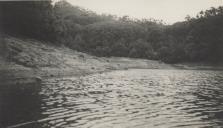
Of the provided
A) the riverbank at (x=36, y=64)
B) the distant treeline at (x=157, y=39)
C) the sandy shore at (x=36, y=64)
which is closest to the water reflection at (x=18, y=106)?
the sandy shore at (x=36, y=64)

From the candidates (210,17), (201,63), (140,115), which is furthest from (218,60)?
(140,115)

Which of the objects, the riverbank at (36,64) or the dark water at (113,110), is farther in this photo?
the riverbank at (36,64)

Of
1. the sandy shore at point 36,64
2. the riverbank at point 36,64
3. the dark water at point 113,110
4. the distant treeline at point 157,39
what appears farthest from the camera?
the distant treeline at point 157,39

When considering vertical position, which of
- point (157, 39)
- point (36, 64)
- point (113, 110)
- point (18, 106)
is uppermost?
point (157, 39)

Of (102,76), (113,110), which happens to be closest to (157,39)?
(102,76)

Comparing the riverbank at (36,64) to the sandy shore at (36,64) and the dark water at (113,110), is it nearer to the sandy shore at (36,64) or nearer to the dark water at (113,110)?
the sandy shore at (36,64)

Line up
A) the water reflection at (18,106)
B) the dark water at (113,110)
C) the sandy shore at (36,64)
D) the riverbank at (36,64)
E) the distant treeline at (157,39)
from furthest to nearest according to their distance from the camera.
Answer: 1. the distant treeline at (157,39)
2. the riverbank at (36,64)
3. the sandy shore at (36,64)
4. the water reflection at (18,106)
5. the dark water at (113,110)

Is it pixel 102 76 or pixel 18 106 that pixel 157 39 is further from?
pixel 18 106

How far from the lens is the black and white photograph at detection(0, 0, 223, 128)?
786 inches

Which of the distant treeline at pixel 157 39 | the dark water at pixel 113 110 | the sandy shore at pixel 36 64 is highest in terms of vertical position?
the distant treeline at pixel 157 39

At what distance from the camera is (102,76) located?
166 feet

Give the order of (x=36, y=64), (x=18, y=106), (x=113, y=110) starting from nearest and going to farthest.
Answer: (x=113, y=110)
(x=18, y=106)
(x=36, y=64)

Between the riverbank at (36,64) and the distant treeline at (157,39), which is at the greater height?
the distant treeline at (157,39)

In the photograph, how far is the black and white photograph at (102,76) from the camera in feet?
65.5
